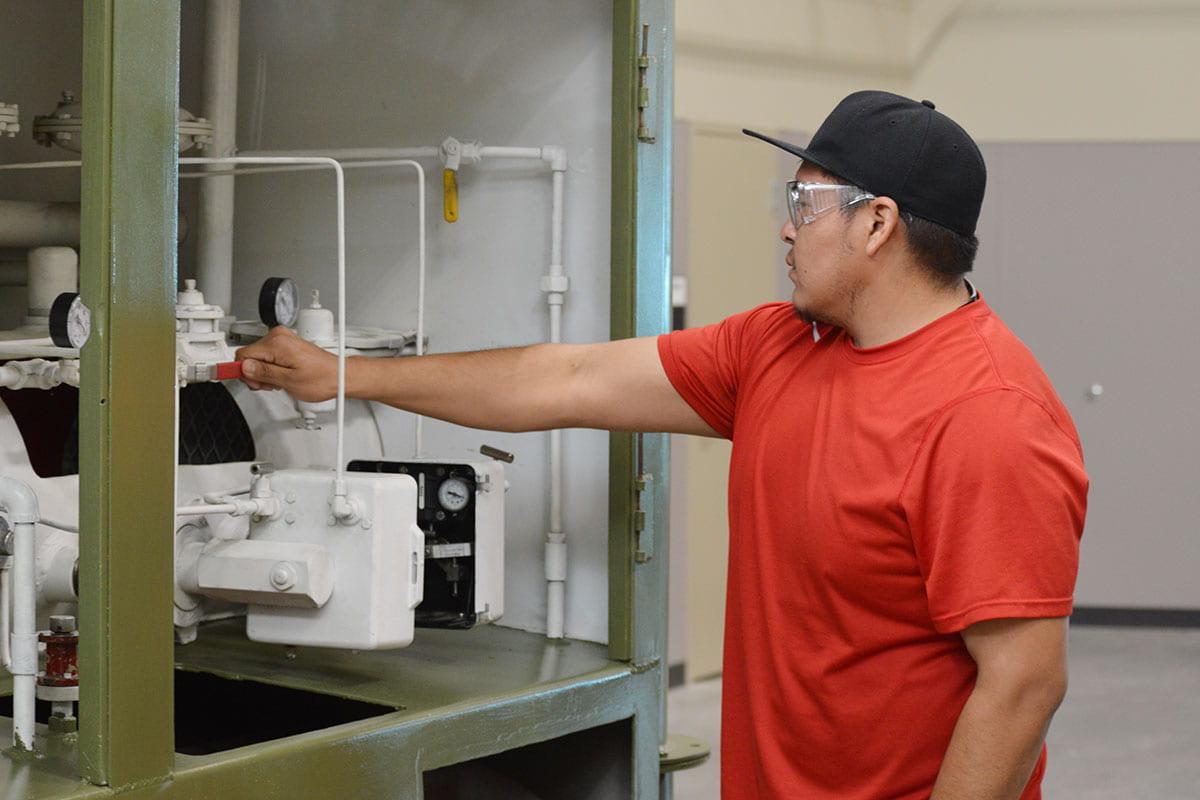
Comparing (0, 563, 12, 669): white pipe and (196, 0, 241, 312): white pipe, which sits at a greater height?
(196, 0, 241, 312): white pipe

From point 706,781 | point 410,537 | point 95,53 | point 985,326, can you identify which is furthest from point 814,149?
point 706,781

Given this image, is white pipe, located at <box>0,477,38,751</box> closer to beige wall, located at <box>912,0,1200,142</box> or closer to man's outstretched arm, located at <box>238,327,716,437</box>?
man's outstretched arm, located at <box>238,327,716,437</box>

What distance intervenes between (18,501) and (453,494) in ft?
2.19

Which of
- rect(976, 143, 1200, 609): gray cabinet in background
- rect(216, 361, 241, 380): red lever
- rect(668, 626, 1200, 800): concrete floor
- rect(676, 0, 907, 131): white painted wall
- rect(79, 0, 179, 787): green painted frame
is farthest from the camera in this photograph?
rect(976, 143, 1200, 609): gray cabinet in background

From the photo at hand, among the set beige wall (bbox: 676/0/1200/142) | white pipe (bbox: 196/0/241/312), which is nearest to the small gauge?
white pipe (bbox: 196/0/241/312)

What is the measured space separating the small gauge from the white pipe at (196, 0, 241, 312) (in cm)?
59

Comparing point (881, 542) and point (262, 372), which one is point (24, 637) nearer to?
point (262, 372)

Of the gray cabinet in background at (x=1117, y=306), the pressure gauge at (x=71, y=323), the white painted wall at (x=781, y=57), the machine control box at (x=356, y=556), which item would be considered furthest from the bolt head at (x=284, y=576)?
the gray cabinet in background at (x=1117, y=306)

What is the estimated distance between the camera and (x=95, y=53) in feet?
4.37

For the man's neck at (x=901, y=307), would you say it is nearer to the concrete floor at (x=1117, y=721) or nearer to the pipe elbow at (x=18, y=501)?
the pipe elbow at (x=18, y=501)

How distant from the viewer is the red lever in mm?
1850

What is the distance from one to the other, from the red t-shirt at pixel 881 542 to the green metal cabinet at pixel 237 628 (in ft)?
1.03

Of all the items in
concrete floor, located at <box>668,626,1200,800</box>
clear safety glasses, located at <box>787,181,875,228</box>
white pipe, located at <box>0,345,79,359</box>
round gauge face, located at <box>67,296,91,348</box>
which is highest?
clear safety glasses, located at <box>787,181,875,228</box>

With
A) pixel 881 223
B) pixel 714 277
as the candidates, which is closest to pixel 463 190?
pixel 881 223
